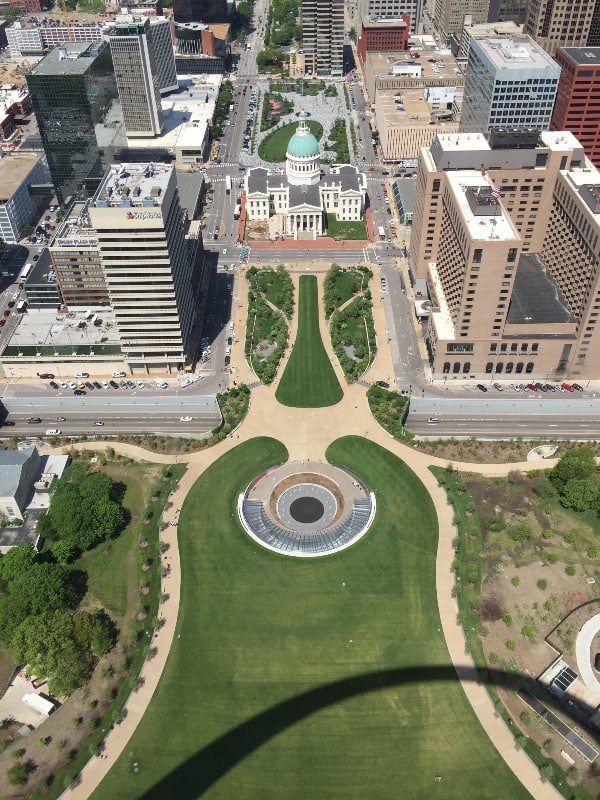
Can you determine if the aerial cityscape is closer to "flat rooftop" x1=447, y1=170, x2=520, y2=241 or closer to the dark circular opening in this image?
the dark circular opening

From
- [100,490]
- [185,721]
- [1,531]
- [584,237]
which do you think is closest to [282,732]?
[185,721]

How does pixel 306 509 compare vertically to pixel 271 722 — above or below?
below

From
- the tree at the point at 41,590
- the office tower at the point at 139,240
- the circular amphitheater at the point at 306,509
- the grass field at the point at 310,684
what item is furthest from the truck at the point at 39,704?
the office tower at the point at 139,240

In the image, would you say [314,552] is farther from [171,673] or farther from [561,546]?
[561,546]

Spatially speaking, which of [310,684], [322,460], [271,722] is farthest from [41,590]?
[322,460]

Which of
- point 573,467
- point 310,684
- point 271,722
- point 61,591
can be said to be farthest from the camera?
point 573,467

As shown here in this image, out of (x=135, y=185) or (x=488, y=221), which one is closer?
(x=135, y=185)

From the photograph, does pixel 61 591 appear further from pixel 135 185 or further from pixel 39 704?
pixel 135 185

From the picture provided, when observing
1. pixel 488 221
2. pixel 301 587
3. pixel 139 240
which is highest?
pixel 139 240
